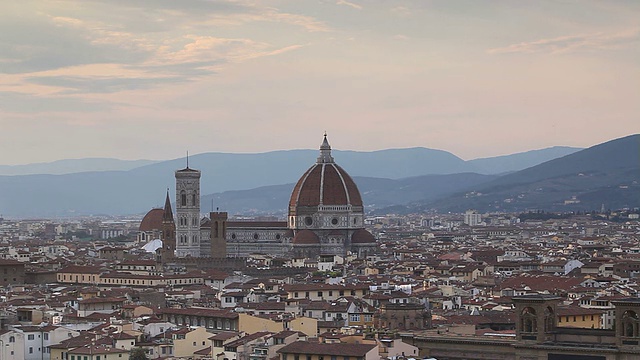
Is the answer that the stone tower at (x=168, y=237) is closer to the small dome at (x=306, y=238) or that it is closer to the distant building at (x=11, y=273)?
the small dome at (x=306, y=238)

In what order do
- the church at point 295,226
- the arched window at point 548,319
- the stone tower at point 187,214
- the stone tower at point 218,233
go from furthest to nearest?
the stone tower at point 187,214
the church at point 295,226
the stone tower at point 218,233
the arched window at point 548,319

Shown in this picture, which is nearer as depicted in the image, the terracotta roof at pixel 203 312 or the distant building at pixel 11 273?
the terracotta roof at pixel 203 312

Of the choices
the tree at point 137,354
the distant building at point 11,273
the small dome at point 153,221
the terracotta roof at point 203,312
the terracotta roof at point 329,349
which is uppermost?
the small dome at point 153,221

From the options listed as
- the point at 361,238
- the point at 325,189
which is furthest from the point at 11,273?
the point at 325,189

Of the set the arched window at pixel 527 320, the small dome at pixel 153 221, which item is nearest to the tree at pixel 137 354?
the arched window at pixel 527 320

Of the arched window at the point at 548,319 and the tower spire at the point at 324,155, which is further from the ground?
the tower spire at the point at 324,155

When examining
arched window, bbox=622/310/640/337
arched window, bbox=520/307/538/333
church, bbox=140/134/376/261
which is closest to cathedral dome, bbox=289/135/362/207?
church, bbox=140/134/376/261

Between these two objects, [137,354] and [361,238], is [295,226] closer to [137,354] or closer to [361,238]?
[361,238]
